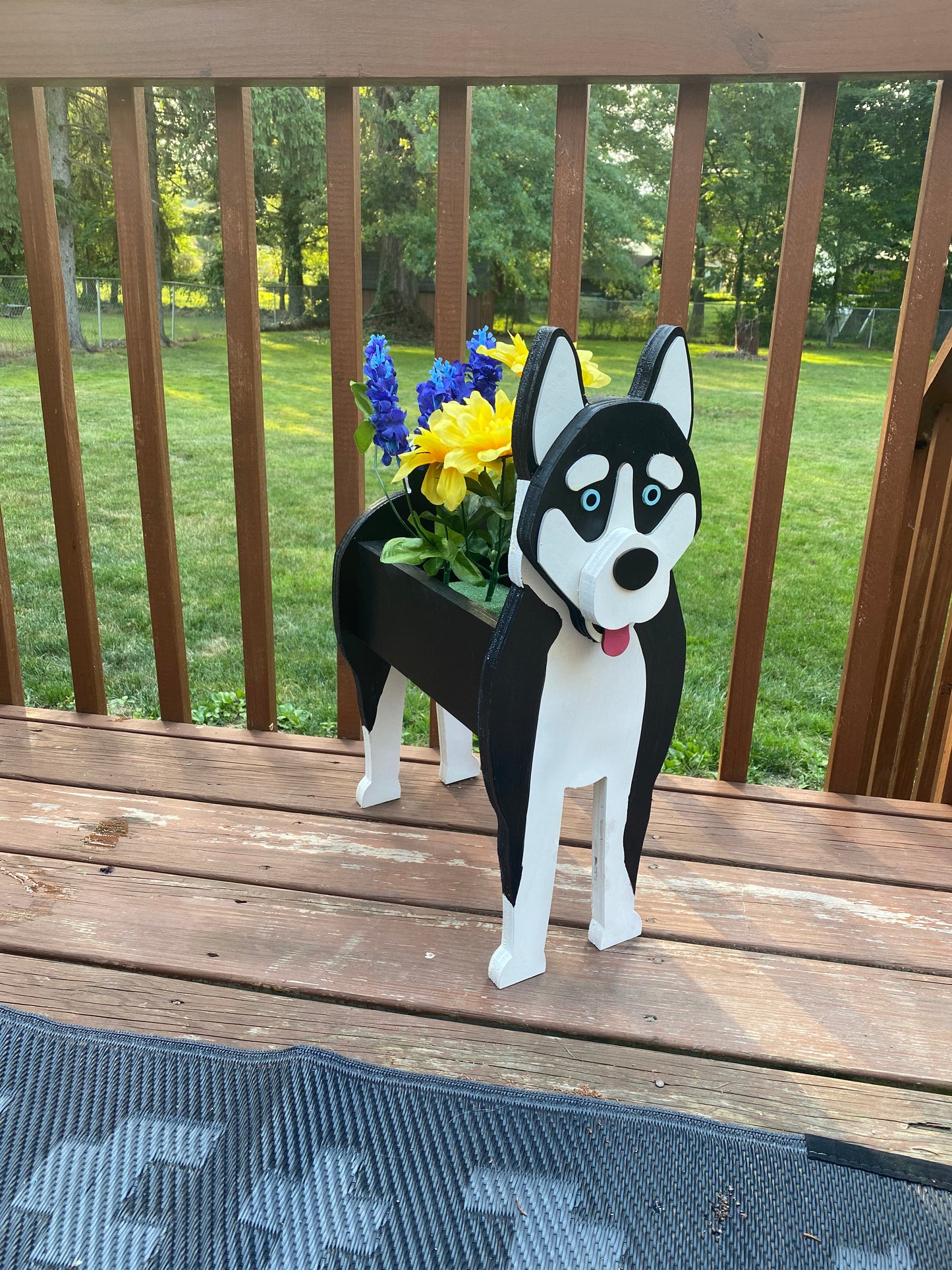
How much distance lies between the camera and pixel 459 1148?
819mm

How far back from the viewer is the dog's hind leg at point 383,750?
4.39 ft

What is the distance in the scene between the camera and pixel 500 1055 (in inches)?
36.5

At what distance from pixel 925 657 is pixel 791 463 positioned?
4.26 metres

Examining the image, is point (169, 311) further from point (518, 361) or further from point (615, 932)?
point (615, 932)

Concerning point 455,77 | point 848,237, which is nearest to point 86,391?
point 455,77

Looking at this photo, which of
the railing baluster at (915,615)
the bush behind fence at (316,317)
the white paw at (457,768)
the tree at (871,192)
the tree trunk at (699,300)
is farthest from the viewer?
the tree trunk at (699,300)

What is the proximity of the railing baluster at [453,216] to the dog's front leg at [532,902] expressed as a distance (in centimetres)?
71

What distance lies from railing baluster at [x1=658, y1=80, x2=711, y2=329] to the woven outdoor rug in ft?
3.11

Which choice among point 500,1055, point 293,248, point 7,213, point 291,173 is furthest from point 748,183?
point 500,1055

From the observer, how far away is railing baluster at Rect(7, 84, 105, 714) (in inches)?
53.4

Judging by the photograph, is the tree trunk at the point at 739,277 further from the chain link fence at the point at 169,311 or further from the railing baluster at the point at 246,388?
the railing baluster at the point at 246,388

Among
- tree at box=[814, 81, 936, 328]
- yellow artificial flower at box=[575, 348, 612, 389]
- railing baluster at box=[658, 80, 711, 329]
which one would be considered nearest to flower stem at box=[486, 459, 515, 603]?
yellow artificial flower at box=[575, 348, 612, 389]

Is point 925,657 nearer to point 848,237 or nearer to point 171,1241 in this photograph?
point 171,1241

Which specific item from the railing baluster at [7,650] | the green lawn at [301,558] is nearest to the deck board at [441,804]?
the railing baluster at [7,650]
